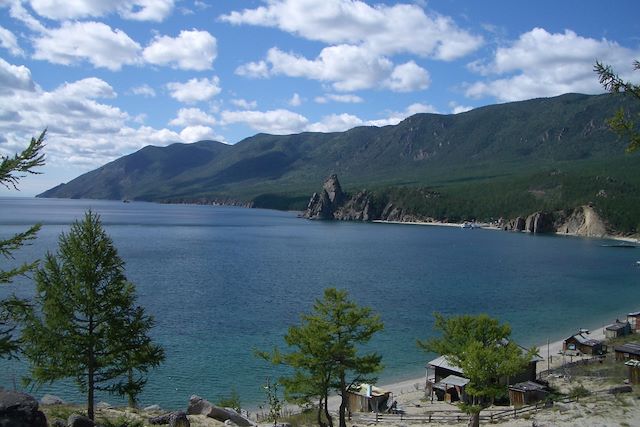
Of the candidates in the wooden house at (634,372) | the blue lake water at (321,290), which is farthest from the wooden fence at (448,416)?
the blue lake water at (321,290)

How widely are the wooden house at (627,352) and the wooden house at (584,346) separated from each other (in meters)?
2.76

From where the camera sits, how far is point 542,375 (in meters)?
38.0

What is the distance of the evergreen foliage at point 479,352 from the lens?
917 inches

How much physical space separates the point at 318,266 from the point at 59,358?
251ft

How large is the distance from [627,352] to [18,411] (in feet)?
132

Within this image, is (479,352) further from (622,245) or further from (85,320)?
(622,245)

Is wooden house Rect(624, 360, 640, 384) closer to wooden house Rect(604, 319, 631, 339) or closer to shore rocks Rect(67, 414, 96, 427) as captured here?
wooden house Rect(604, 319, 631, 339)

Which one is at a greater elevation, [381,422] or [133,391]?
[133,391]

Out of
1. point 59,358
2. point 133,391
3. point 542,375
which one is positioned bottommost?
point 542,375

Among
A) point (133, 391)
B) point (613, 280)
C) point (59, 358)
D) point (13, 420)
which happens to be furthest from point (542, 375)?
point (613, 280)

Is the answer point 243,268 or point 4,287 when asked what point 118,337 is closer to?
point 4,287

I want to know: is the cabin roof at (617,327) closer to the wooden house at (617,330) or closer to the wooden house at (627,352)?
the wooden house at (617,330)

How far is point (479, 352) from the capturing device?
23.3m

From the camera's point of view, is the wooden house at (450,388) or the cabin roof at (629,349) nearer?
the wooden house at (450,388)
